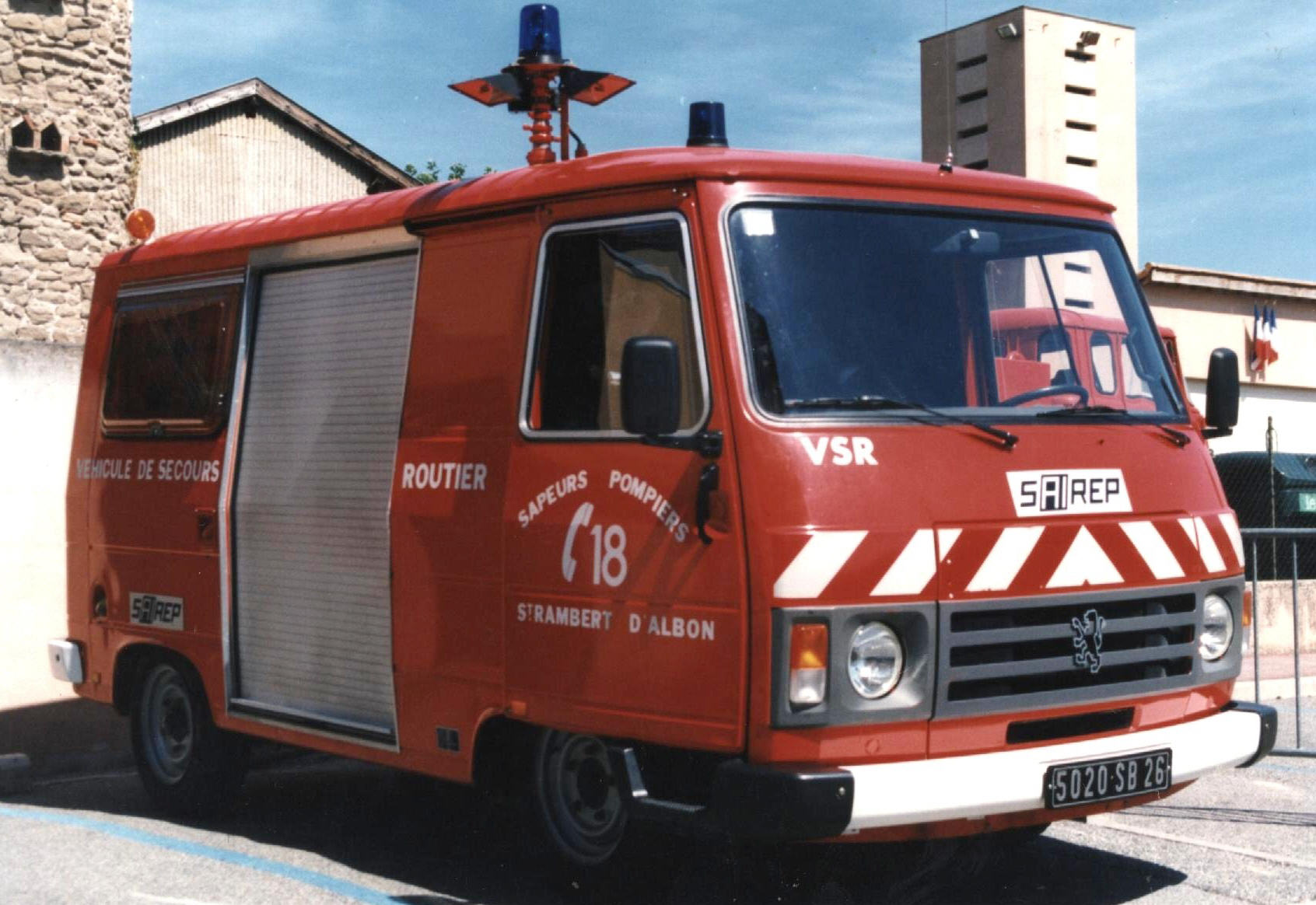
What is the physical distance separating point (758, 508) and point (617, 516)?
66cm

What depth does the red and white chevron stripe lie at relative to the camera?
564cm

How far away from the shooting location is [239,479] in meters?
8.38

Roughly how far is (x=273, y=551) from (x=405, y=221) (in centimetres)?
171

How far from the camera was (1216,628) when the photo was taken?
21.6ft

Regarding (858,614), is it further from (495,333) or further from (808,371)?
(495,333)

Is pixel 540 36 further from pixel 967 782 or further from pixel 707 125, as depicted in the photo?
pixel 967 782

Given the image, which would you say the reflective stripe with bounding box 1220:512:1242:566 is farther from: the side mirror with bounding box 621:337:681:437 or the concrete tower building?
the concrete tower building

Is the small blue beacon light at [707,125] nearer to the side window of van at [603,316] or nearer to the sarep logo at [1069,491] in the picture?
the side window of van at [603,316]

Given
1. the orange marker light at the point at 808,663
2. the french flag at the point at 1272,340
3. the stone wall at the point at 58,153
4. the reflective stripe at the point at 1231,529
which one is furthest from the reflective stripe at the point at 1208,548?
the french flag at the point at 1272,340

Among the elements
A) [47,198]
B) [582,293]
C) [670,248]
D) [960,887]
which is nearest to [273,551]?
[582,293]

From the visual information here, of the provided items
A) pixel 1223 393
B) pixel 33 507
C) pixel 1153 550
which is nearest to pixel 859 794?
pixel 1153 550

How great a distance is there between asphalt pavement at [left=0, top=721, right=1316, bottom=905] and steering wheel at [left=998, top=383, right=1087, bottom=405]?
5.83ft

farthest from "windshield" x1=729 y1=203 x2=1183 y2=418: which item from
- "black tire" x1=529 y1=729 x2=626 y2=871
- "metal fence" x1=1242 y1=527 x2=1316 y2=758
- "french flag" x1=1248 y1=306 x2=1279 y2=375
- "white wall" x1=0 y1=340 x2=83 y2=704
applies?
"french flag" x1=1248 y1=306 x2=1279 y2=375

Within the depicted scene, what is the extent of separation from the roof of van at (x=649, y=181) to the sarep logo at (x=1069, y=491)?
1.14m
